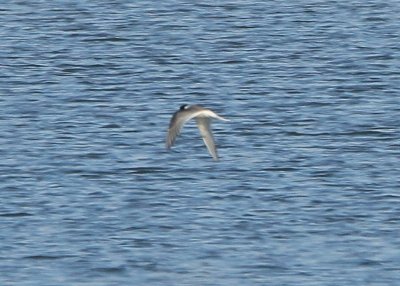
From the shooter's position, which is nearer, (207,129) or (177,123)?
(177,123)

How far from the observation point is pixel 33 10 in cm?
3058

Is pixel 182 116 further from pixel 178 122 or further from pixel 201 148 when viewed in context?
pixel 201 148

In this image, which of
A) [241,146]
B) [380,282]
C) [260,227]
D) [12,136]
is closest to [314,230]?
[260,227]

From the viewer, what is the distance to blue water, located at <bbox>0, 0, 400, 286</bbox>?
590 inches

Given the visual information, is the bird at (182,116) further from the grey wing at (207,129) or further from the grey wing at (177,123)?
the grey wing at (207,129)

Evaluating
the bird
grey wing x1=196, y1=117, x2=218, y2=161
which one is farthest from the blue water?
the bird

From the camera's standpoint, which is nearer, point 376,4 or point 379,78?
point 379,78

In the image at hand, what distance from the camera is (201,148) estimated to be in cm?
1958

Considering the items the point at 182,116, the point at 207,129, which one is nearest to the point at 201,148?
the point at 207,129

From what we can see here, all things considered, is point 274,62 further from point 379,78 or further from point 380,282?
point 380,282

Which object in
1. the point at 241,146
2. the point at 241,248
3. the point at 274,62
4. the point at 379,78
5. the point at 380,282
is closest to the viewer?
the point at 380,282

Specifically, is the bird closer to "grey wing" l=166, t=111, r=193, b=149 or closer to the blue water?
"grey wing" l=166, t=111, r=193, b=149

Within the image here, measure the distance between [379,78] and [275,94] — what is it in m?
1.99

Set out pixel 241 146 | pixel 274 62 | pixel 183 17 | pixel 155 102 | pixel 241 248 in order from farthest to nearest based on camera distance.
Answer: pixel 183 17 → pixel 274 62 → pixel 155 102 → pixel 241 146 → pixel 241 248
